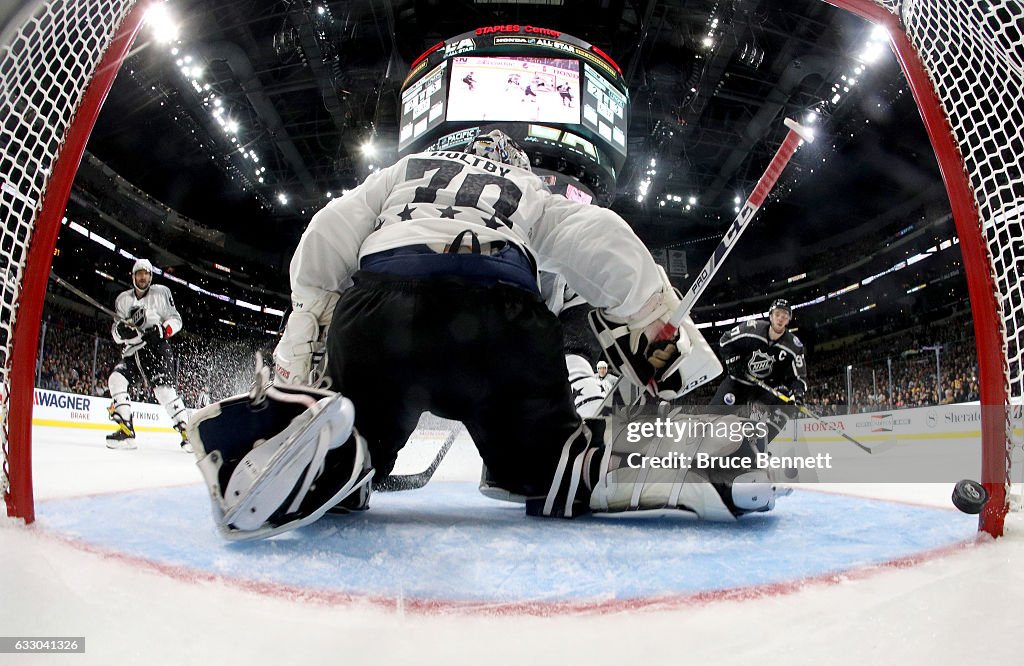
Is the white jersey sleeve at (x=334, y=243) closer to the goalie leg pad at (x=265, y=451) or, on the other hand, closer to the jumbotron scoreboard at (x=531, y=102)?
the goalie leg pad at (x=265, y=451)

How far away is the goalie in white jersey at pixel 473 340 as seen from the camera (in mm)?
1243

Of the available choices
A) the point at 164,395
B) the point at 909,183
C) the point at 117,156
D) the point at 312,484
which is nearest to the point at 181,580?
the point at 312,484

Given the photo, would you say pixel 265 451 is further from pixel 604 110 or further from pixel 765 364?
pixel 604 110

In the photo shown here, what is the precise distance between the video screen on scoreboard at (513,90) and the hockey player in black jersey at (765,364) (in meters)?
3.91

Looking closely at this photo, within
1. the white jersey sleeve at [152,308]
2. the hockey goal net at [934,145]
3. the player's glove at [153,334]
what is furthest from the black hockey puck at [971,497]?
the player's glove at [153,334]

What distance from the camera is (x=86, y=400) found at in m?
6.87

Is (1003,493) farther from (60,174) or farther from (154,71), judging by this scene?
(154,71)

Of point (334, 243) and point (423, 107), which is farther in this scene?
point (423, 107)

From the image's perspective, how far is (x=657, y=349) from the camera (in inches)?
56.1

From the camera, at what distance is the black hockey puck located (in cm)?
112

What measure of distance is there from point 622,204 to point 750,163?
359cm

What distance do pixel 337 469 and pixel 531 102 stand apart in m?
6.88

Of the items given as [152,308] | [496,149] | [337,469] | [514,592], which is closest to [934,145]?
[496,149]
